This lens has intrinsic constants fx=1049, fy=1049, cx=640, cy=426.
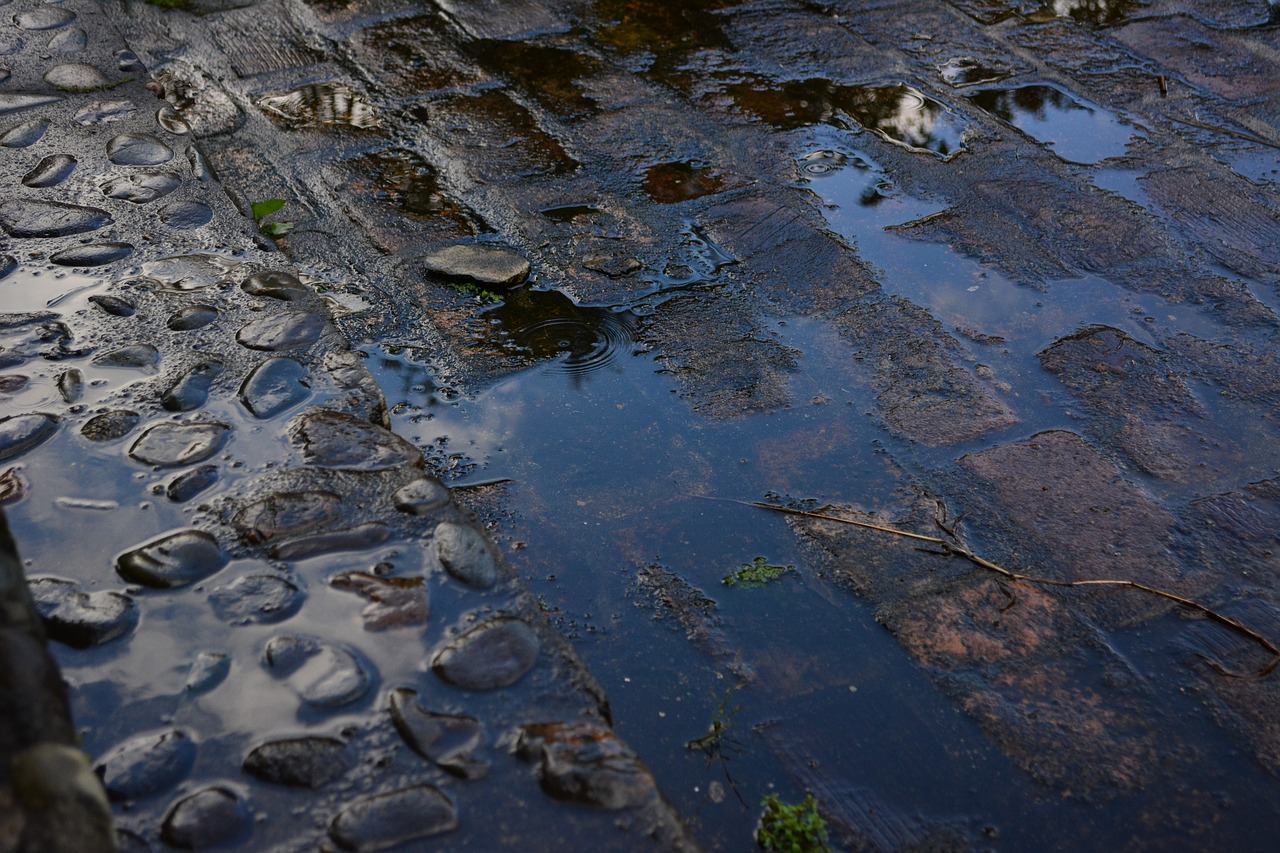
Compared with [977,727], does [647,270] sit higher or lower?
higher

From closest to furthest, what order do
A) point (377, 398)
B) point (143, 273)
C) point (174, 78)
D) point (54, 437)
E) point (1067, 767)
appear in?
point (1067, 767) → point (54, 437) → point (377, 398) → point (143, 273) → point (174, 78)

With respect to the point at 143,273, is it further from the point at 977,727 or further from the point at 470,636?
the point at 977,727

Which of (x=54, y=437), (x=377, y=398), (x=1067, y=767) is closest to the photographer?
(x=1067, y=767)

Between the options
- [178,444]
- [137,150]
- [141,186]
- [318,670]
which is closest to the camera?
[318,670]

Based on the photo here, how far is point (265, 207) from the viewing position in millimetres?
3250

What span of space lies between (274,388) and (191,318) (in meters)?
0.40

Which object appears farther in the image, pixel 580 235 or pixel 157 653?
pixel 580 235

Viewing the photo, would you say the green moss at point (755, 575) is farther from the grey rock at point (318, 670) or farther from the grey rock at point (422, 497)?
the grey rock at point (318, 670)

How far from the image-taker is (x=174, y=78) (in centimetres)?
390

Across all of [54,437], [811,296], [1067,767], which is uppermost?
[54,437]

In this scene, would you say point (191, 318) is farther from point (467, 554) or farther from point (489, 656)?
point (489, 656)

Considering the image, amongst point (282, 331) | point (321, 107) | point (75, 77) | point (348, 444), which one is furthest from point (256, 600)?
point (75, 77)

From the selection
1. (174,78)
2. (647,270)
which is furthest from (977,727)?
(174,78)

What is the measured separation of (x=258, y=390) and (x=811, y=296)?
155 cm
